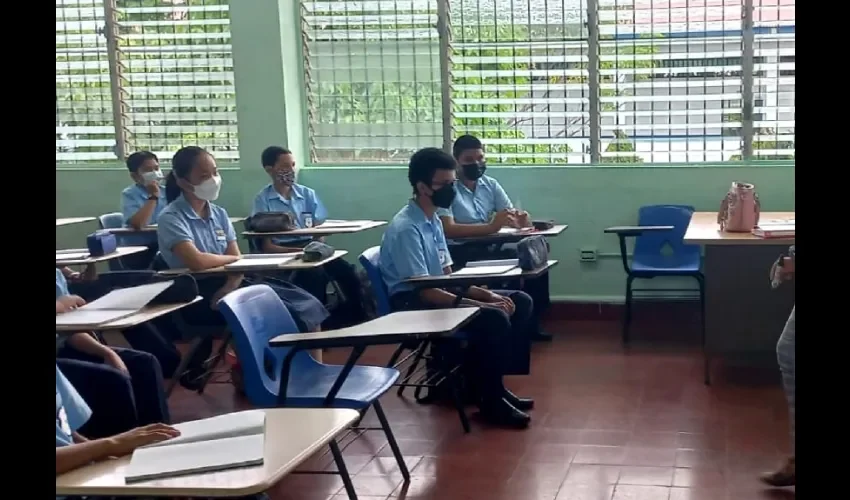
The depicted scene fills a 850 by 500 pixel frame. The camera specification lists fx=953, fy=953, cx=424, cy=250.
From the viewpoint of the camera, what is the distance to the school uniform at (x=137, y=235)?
5.52m

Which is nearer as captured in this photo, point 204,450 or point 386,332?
point 204,450

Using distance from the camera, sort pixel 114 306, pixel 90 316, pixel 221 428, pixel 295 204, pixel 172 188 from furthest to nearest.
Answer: pixel 295 204
pixel 172 188
pixel 114 306
pixel 90 316
pixel 221 428

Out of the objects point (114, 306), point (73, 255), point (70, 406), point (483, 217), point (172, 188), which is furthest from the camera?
point (483, 217)

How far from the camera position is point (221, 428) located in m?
2.02

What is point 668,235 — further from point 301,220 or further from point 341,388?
point 341,388

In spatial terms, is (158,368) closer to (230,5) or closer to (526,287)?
(526,287)

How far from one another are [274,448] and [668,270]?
3.84 meters

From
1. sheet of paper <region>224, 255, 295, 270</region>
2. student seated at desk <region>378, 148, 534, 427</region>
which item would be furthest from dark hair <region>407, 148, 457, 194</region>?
sheet of paper <region>224, 255, 295, 270</region>

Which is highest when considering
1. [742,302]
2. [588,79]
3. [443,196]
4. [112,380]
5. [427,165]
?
[588,79]

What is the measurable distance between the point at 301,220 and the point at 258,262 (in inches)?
59.9

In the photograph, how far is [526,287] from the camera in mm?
5504

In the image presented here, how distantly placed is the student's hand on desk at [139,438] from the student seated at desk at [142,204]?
3546mm

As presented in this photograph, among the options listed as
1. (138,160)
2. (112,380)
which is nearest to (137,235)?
(138,160)

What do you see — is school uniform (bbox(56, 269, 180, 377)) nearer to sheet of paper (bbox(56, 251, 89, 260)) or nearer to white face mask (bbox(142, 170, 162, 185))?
sheet of paper (bbox(56, 251, 89, 260))
